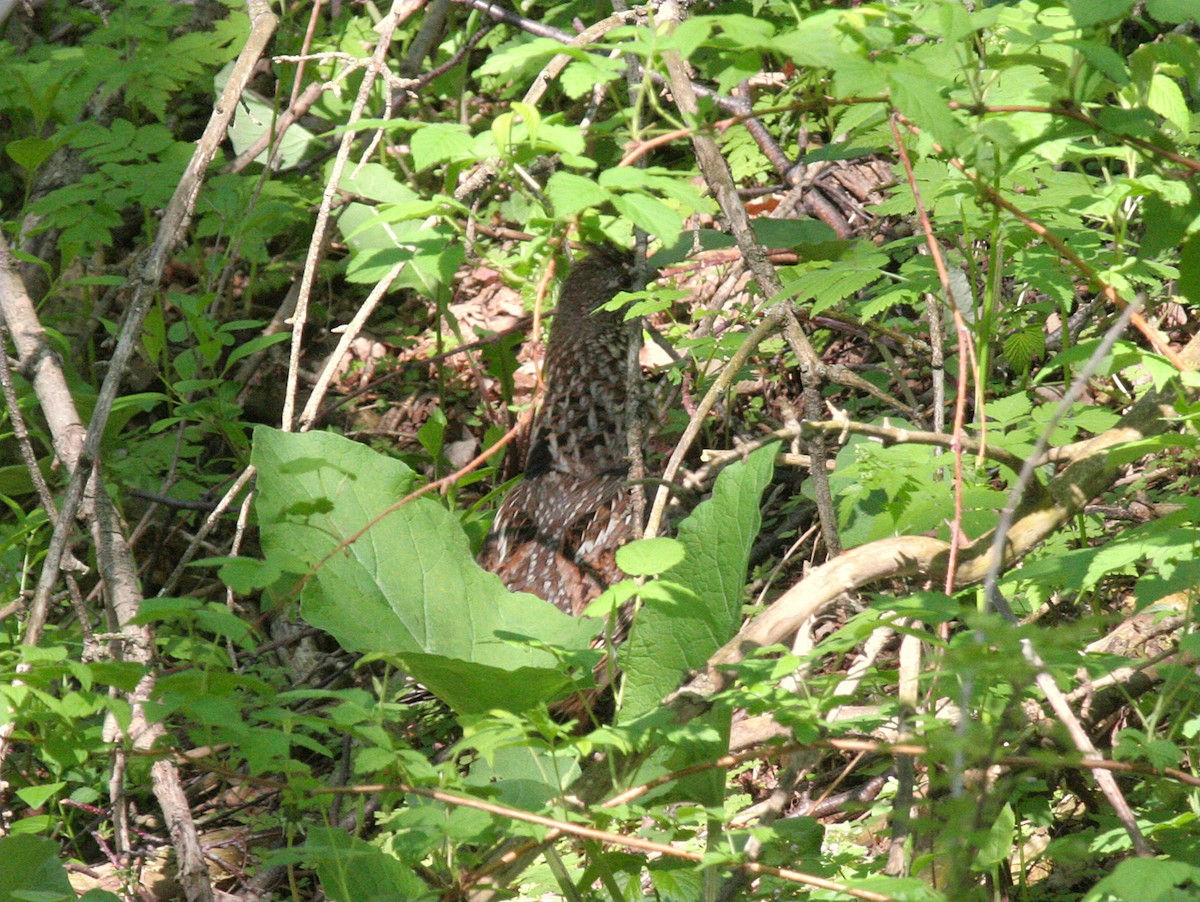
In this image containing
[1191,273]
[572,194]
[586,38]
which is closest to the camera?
[572,194]

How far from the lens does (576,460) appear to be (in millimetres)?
4141

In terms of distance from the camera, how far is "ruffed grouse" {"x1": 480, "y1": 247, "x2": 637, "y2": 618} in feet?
12.4

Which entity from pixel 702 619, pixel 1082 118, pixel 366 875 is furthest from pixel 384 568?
pixel 1082 118

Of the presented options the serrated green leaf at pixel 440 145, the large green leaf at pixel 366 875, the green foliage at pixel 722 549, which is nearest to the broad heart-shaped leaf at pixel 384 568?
the green foliage at pixel 722 549

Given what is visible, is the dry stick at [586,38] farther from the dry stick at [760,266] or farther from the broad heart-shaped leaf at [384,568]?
the broad heart-shaped leaf at [384,568]

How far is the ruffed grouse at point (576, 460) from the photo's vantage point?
378 centimetres

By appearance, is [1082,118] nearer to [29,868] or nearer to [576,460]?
[576,460]

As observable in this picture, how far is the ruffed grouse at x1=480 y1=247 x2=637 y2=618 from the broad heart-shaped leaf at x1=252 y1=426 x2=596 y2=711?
36.0 inches

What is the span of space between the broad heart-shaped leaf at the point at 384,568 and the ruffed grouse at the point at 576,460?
0.91 m

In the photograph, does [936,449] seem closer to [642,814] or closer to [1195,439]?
[1195,439]

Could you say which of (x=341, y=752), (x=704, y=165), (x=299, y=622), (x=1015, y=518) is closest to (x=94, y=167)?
(x=299, y=622)

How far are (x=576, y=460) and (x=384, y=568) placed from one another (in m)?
1.44

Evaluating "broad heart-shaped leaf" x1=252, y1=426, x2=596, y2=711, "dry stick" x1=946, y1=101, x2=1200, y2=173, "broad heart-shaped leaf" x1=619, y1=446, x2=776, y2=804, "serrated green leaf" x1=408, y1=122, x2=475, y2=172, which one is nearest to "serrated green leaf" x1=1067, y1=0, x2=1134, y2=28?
"dry stick" x1=946, y1=101, x2=1200, y2=173

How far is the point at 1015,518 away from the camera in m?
2.46
